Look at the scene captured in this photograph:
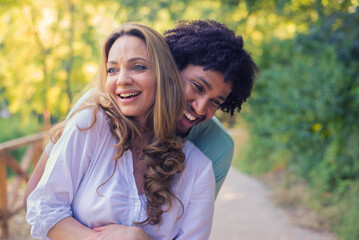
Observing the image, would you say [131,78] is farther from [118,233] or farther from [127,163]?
[118,233]

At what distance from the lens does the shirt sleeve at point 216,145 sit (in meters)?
2.39

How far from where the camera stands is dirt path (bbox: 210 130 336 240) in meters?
5.11

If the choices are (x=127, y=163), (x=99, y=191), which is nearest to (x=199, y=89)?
(x=127, y=163)

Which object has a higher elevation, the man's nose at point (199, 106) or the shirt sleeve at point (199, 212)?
the man's nose at point (199, 106)

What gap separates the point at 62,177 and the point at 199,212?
2.40 feet

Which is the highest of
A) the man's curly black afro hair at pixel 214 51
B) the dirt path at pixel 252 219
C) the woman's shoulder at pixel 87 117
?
the dirt path at pixel 252 219

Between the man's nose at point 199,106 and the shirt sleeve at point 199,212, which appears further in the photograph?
the man's nose at point 199,106

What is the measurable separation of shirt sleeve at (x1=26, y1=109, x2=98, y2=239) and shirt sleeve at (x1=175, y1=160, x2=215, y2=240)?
592 millimetres

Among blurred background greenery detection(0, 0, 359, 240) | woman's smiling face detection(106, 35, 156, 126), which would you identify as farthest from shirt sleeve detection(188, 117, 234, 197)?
blurred background greenery detection(0, 0, 359, 240)

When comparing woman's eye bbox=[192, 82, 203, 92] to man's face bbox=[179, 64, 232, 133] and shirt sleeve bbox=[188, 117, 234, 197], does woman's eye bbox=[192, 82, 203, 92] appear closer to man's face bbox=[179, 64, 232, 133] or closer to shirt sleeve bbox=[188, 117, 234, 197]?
man's face bbox=[179, 64, 232, 133]

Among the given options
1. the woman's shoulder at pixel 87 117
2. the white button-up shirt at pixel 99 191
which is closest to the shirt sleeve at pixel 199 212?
the white button-up shirt at pixel 99 191

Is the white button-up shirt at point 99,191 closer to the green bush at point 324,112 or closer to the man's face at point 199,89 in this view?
the man's face at point 199,89

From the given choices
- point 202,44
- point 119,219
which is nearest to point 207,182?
point 119,219

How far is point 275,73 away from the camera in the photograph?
294 inches
